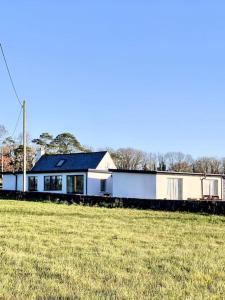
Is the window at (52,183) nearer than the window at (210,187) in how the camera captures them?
No

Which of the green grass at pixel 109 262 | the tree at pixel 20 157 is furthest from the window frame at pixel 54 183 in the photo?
the tree at pixel 20 157

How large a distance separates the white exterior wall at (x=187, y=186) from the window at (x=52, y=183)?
861 cm

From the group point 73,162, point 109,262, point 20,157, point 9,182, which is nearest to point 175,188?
point 73,162

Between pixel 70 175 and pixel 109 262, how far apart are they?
30.7 metres

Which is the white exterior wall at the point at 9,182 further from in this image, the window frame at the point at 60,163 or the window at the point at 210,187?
the window at the point at 210,187

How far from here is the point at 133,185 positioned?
35.0 meters

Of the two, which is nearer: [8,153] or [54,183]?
[54,183]

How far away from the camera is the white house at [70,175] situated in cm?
3766

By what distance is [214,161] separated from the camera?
83.6 metres

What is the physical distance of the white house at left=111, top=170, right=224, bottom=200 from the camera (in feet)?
113

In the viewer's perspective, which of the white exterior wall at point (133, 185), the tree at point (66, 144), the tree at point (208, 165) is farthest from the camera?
the tree at point (208, 165)

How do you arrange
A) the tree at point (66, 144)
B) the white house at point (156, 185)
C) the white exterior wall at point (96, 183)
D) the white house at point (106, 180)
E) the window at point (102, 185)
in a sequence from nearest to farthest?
1. the white house at point (156, 185)
2. the white house at point (106, 180)
3. the white exterior wall at point (96, 183)
4. the window at point (102, 185)
5. the tree at point (66, 144)

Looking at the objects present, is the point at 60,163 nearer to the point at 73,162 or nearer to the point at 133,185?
the point at 73,162

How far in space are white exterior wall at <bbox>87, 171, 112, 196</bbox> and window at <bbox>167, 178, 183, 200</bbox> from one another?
4.89 m
